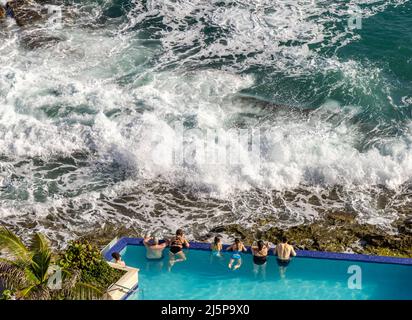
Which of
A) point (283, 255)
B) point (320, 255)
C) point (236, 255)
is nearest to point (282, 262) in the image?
point (283, 255)

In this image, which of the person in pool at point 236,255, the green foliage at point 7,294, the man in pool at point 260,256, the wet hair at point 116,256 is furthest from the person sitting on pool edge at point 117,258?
the man in pool at point 260,256

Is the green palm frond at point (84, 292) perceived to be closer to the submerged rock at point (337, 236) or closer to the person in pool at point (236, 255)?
the person in pool at point (236, 255)

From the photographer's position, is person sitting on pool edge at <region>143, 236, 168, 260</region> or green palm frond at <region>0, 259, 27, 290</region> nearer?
green palm frond at <region>0, 259, 27, 290</region>

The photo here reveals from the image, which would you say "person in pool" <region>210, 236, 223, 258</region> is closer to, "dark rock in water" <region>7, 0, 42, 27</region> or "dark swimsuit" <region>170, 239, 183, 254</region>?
"dark swimsuit" <region>170, 239, 183, 254</region>

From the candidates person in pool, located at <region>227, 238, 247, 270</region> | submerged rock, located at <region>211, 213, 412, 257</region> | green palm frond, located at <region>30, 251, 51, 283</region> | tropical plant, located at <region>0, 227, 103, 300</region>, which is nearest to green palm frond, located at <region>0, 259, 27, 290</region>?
tropical plant, located at <region>0, 227, 103, 300</region>

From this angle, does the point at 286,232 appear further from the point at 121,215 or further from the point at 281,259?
the point at 121,215
